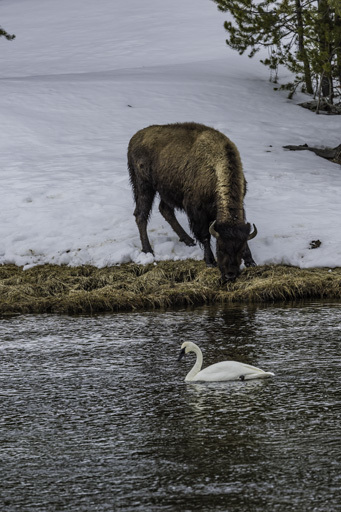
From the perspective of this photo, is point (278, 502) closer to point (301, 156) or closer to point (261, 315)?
point (261, 315)

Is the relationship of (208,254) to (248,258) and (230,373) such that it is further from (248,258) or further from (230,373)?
(230,373)

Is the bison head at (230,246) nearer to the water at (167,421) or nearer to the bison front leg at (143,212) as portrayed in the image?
the water at (167,421)

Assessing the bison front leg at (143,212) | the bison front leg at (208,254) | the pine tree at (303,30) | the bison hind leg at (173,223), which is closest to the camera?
the bison front leg at (208,254)

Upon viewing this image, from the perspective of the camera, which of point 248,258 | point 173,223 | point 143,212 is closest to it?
point 248,258

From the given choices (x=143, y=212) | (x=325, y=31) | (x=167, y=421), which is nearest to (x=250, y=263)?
(x=143, y=212)

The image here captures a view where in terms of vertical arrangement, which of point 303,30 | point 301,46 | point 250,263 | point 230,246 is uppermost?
point 303,30

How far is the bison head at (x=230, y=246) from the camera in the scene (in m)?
11.4

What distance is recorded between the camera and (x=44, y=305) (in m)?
11.4

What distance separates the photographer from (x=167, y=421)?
6.29m

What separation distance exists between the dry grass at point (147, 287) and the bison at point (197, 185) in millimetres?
352

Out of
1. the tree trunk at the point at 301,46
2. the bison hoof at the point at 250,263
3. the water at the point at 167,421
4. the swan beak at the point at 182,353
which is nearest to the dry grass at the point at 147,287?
the bison hoof at the point at 250,263

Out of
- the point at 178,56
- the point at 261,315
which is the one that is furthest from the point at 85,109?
the point at 261,315

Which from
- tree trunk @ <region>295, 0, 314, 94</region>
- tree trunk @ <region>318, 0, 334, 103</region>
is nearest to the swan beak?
tree trunk @ <region>318, 0, 334, 103</region>

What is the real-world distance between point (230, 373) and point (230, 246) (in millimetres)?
4292
